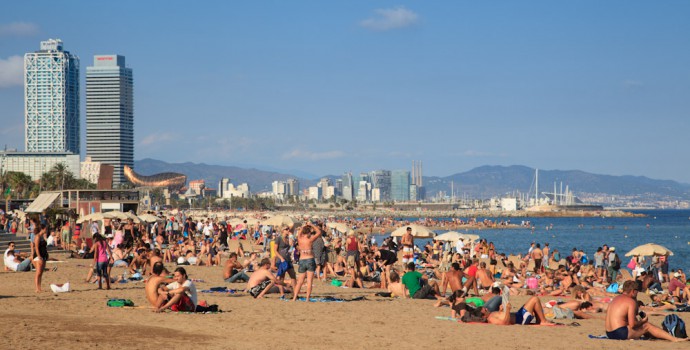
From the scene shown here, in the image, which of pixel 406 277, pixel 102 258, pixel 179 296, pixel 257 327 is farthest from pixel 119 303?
pixel 406 277

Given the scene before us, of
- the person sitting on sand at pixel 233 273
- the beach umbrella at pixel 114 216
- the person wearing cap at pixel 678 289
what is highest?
the beach umbrella at pixel 114 216

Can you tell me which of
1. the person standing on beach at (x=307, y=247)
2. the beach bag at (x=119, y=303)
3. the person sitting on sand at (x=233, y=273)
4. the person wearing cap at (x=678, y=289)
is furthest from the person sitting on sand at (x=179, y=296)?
the person wearing cap at (x=678, y=289)

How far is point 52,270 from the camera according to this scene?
63.6 ft

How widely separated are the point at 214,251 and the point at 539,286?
1097 centimetres

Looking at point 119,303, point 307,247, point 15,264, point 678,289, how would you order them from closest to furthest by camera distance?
point 119,303 < point 307,247 < point 678,289 < point 15,264

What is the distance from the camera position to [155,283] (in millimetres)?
12102

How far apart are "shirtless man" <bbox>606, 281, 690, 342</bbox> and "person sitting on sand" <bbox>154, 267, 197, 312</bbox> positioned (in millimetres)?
5936

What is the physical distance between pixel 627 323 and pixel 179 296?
6318 mm

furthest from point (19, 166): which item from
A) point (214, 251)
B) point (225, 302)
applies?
point (225, 302)

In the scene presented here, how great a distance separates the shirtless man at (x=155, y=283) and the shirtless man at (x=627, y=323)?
6.36 metres

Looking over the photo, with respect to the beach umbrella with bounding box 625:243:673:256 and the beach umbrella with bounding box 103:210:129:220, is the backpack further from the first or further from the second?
the beach umbrella with bounding box 103:210:129:220

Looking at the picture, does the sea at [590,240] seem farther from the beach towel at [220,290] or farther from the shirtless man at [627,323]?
the shirtless man at [627,323]

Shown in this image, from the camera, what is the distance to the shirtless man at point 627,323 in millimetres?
10977

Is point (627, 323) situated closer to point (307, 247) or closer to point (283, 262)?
point (307, 247)
